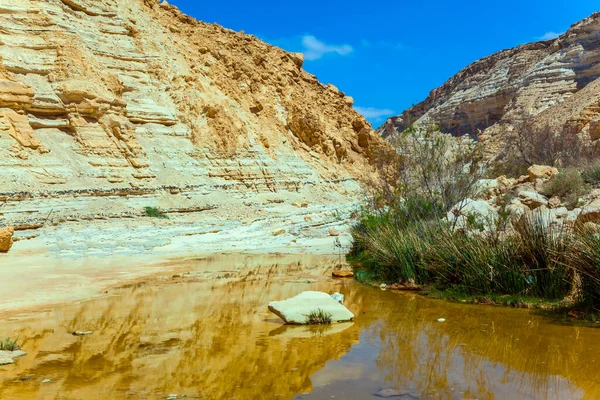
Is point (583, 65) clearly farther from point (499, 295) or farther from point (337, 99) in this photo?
point (499, 295)

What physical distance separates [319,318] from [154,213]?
17.9m

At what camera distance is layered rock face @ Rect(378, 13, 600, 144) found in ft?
178

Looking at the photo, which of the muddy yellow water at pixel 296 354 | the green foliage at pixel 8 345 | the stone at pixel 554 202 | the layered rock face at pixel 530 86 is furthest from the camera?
the layered rock face at pixel 530 86

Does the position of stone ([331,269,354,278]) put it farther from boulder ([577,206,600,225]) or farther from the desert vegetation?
boulder ([577,206,600,225])

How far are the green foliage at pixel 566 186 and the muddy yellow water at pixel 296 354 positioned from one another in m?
7.80

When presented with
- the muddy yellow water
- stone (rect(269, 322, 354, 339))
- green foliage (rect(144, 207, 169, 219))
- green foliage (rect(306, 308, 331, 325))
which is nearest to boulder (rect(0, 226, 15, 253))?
green foliage (rect(144, 207, 169, 219))

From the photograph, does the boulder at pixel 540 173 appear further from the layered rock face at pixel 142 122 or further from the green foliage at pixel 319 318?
the green foliage at pixel 319 318

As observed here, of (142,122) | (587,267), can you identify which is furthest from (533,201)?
(142,122)

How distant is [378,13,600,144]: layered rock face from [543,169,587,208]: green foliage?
→ 98.4 feet

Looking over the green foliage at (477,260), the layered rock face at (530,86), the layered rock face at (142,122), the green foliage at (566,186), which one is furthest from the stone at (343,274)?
the layered rock face at (530,86)

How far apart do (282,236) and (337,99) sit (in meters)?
32.5

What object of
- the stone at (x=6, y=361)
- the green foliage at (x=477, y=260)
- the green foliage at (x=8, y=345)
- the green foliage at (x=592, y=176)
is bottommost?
the stone at (x=6, y=361)

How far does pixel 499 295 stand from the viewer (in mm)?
7684

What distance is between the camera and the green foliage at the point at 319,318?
21.6 feet
